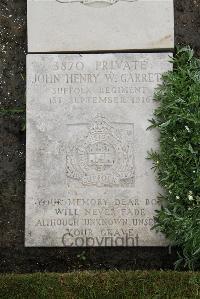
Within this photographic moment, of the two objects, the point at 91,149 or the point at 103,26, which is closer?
the point at 91,149

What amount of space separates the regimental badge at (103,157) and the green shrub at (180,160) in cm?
24

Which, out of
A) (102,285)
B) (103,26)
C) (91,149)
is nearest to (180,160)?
(91,149)

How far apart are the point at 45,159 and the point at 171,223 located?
1231mm

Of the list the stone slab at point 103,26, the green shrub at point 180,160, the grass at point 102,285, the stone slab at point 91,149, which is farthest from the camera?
the stone slab at point 103,26

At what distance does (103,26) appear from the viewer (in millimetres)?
5406

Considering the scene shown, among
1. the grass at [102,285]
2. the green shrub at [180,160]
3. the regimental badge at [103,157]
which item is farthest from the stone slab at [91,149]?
the grass at [102,285]

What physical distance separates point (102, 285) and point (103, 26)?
228 centimetres

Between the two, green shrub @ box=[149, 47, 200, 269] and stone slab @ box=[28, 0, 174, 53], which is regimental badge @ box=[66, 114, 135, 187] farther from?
stone slab @ box=[28, 0, 174, 53]

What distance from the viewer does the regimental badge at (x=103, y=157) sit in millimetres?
5250

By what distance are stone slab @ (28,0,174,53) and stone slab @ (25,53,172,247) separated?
4.0 inches

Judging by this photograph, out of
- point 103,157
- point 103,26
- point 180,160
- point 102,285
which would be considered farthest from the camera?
point 103,26

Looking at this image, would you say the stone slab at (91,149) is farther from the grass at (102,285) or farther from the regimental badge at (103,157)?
the grass at (102,285)

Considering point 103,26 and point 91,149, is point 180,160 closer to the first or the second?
point 91,149

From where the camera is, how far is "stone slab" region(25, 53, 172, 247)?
206 inches
